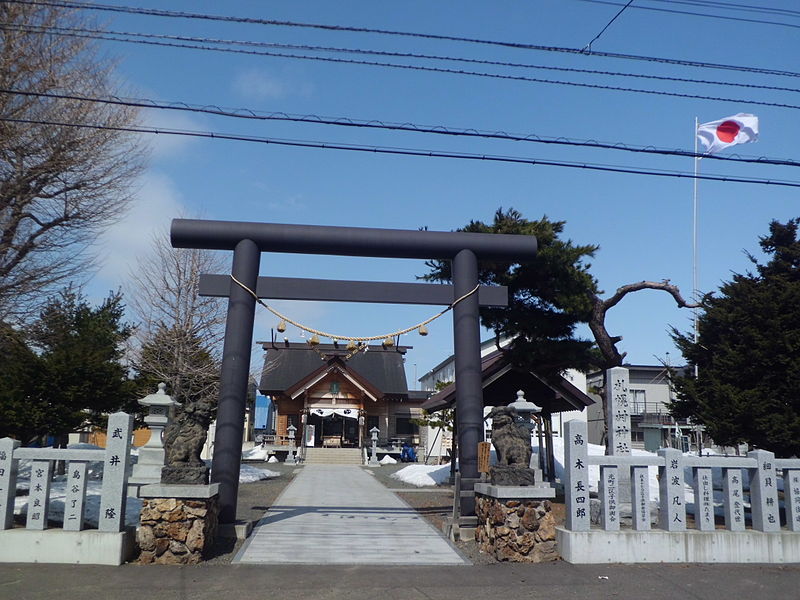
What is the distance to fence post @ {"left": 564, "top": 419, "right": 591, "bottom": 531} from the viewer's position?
29.9 ft

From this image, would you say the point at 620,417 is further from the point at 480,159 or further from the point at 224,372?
the point at 224,372

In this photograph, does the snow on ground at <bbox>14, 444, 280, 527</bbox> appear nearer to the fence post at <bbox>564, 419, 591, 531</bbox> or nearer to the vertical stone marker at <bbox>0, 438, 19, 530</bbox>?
the vertical stone marker at <bbox>0, 438, 19, 530</bbox>

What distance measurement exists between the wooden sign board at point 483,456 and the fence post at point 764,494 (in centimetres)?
420

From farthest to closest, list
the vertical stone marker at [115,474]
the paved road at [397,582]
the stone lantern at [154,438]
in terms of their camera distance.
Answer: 1. the stone lantern at [154,438]
2. the vertical stone marker at [115,474]
3. the paved road at [397,582]

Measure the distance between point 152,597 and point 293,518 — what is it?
197 inches

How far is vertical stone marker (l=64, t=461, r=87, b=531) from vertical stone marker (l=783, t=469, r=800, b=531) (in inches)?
421

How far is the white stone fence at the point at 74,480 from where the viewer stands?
341 inches

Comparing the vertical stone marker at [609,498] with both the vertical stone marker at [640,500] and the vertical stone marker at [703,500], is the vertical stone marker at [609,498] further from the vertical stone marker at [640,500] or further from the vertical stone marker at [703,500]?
the vertical stone marker at [703,500]

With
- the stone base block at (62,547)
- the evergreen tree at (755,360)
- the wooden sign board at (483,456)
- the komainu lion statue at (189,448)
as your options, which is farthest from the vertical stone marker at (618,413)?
the stone base block at (62,547)

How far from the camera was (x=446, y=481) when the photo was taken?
71.8ft

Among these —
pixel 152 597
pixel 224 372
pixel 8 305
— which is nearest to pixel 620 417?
pixel 224 372

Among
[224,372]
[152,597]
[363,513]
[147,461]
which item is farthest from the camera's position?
[147,461]

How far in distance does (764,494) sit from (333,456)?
2750 centimetres

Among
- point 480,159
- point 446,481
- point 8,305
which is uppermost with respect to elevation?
point 480,159
